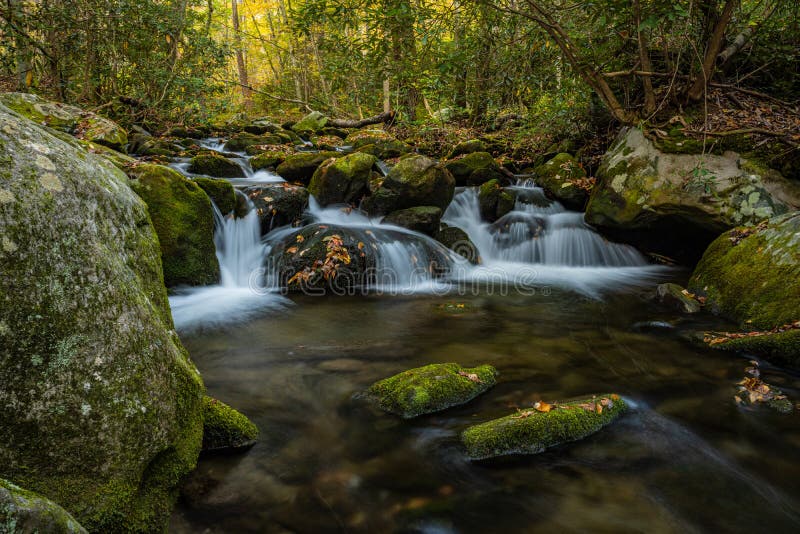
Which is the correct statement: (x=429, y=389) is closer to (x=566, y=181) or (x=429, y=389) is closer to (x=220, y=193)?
(x=220, y=193)

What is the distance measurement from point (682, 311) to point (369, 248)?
483 centimetres

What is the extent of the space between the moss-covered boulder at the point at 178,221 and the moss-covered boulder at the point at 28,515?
5.17 m

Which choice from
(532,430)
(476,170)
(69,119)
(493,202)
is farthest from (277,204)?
(532,430)

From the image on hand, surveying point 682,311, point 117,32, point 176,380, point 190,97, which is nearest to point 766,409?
point 682,311

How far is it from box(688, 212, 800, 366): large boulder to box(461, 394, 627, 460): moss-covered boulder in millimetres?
Answer: 2364

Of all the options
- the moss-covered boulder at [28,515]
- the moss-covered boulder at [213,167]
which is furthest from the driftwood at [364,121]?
the moss-covered boulder at [28,515]

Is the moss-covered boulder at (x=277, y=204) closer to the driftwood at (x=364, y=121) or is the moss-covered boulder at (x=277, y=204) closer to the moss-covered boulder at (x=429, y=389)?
the moss-covered boulder at (x=429, y=389)

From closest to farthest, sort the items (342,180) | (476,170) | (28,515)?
(28,515) < (342,180) < (476,170)

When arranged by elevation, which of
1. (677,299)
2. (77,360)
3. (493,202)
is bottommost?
(677,299)

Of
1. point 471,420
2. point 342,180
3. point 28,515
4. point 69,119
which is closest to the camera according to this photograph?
point 28,515

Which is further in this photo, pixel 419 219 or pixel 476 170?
pixel 476 170

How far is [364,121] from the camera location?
17.2 meters

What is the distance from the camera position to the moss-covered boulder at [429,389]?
3.47 m

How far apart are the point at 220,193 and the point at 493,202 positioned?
6079mm
